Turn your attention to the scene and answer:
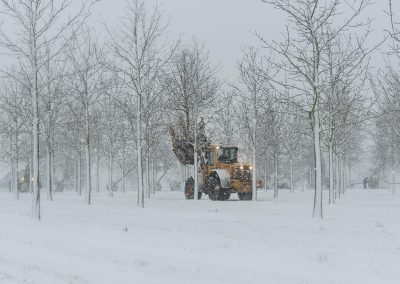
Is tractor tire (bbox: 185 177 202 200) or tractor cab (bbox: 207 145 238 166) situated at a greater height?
tractor cab (bbox: 207 145 238 166)

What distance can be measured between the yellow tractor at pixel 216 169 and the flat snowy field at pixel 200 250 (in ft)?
39.5

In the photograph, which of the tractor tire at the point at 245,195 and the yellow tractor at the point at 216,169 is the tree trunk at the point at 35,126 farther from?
the tractor tire at the point at 245,195

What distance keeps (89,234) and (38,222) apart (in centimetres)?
400

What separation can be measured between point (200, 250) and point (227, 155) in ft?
65.9

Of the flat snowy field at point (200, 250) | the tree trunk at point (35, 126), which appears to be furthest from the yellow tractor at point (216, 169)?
the flat snowy field at point (200, 250)

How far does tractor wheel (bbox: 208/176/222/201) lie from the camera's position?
28.7m

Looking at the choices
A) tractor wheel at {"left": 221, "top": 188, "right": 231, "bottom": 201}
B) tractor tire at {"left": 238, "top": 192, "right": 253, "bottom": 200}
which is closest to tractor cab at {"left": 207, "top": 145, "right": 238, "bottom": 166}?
tractor wheel at {"left": 221, "top": 188, "right": 231, "bottom": 201}

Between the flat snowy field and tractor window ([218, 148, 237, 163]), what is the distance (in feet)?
43.7

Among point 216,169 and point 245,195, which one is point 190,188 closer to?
point 216,169

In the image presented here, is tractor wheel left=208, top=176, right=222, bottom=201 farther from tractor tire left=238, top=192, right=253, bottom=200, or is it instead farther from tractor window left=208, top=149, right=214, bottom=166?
tractor tire left=238, top=192, right=253, bottom=200

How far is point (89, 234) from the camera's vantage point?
12641 mm

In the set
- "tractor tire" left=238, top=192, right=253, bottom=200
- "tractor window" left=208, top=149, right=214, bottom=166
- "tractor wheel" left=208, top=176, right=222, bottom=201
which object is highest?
"tractor window" left=208, top=149, right=214, bottom=166

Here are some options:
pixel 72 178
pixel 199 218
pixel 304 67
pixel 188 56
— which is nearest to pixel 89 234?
pixel 199 218

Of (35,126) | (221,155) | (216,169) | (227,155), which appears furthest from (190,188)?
(35,126)
